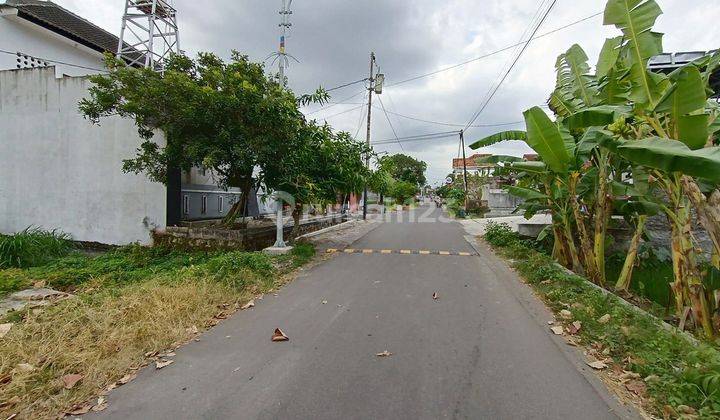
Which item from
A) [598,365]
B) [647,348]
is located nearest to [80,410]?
[598,365]

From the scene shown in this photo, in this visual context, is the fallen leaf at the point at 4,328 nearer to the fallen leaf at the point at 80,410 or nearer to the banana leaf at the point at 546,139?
the fallen leaf at the point at 80,410

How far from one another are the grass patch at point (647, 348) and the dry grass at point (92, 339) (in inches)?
179

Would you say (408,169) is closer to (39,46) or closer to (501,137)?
(39,46)

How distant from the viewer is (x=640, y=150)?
3.82 metres

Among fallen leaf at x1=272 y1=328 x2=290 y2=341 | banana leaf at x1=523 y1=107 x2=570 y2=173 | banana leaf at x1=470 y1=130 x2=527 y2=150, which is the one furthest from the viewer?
banana leaf at x1=470 y1=130 x2=527 y2=150

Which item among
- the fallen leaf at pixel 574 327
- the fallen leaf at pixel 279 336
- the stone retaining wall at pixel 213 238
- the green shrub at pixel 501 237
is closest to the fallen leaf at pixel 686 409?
the fallen leaf at pixel 574 327

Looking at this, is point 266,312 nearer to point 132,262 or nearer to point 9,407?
point 9,407

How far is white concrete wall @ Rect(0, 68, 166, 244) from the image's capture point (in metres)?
11.2

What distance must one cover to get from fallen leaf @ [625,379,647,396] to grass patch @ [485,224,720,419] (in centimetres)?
5

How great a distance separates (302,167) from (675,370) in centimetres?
849

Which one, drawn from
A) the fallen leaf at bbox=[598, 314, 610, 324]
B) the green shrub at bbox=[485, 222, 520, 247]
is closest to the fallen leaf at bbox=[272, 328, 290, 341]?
the fallen leaf at bbox=[598, 314, 610, 324]

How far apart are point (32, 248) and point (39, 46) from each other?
448 inches

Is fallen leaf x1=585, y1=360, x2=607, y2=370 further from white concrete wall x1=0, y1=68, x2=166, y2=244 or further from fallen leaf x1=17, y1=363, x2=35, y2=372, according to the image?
white concrete wall x1=0, y1=68, x2=166, y2=244

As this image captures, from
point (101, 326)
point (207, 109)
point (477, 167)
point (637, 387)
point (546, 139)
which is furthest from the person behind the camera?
point (477, 167)
